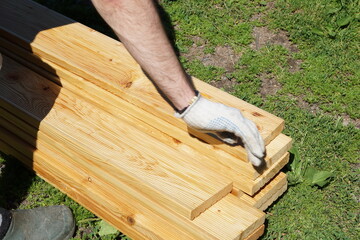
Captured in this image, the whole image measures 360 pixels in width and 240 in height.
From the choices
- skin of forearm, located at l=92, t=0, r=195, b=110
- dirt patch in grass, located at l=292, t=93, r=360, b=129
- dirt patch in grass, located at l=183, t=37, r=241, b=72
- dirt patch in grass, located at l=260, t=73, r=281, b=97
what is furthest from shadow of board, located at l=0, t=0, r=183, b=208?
dirt patch in grass, located at l=292, t=93, r=360, b=129

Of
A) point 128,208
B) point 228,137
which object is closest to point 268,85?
point 228,137

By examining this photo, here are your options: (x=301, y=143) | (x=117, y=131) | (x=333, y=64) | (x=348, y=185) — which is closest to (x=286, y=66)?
(x=333, y=64)

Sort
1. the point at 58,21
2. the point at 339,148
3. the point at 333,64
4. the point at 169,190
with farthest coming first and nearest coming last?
the point at 333,64, the point at 58,21, the point at 339,148, the point at 169,190

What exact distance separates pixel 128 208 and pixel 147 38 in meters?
1.25

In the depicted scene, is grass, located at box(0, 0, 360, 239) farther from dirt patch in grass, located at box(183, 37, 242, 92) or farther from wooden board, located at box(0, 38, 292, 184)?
wooden board, located at box(0, 38, 292, 184)

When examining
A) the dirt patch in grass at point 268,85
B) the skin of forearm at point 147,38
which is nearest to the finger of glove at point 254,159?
the skin of forearm at point 147,38

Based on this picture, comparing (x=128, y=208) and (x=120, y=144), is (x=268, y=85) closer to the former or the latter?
(x=120, y=144)

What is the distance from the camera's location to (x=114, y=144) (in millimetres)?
3723

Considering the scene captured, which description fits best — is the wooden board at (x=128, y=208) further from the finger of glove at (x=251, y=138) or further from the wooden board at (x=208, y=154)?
the finger of glove at (x=251, y=138)

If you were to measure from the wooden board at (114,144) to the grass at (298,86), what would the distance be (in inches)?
21.9

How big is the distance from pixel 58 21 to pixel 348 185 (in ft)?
8.90

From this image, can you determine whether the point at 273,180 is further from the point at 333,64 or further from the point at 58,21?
the point at 58,21

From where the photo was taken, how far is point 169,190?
3.36 metres

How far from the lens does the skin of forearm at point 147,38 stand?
2.92m
